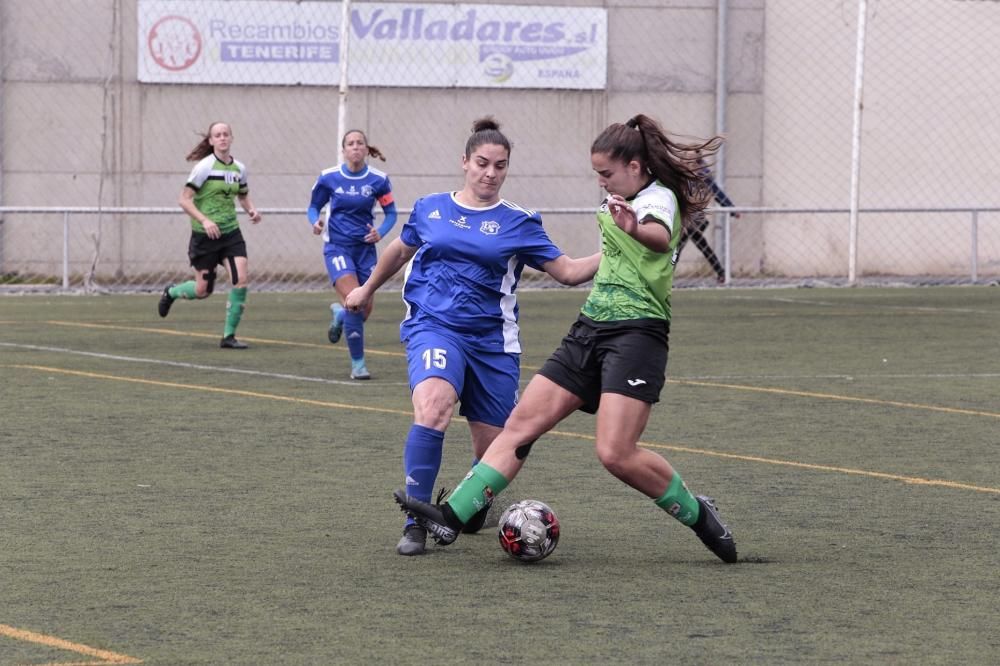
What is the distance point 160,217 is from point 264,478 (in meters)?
15.3

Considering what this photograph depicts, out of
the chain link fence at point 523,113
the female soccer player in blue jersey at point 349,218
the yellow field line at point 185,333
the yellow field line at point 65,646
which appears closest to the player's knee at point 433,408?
the yellow field line at point 65,646

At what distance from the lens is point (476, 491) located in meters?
6.70

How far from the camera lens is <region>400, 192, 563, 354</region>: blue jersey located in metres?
7.22

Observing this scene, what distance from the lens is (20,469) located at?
884 centimetres

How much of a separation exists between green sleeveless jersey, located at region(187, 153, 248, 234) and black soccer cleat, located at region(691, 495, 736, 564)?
10.6m

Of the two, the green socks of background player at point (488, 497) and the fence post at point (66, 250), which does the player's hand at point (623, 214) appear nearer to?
the green socks of background player at point (488, 497)

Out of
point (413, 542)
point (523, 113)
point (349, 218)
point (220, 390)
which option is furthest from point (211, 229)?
point (413, 542)

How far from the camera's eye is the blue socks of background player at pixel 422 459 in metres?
7.01

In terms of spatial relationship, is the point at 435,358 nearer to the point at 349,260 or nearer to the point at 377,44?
the point at 349,260

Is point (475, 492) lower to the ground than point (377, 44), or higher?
lower

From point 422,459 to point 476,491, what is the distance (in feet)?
1.28

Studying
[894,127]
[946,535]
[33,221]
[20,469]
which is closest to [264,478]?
[20,469]

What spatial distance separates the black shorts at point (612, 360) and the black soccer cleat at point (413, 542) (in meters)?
0.73

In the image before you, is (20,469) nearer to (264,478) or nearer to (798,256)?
(264,478)
